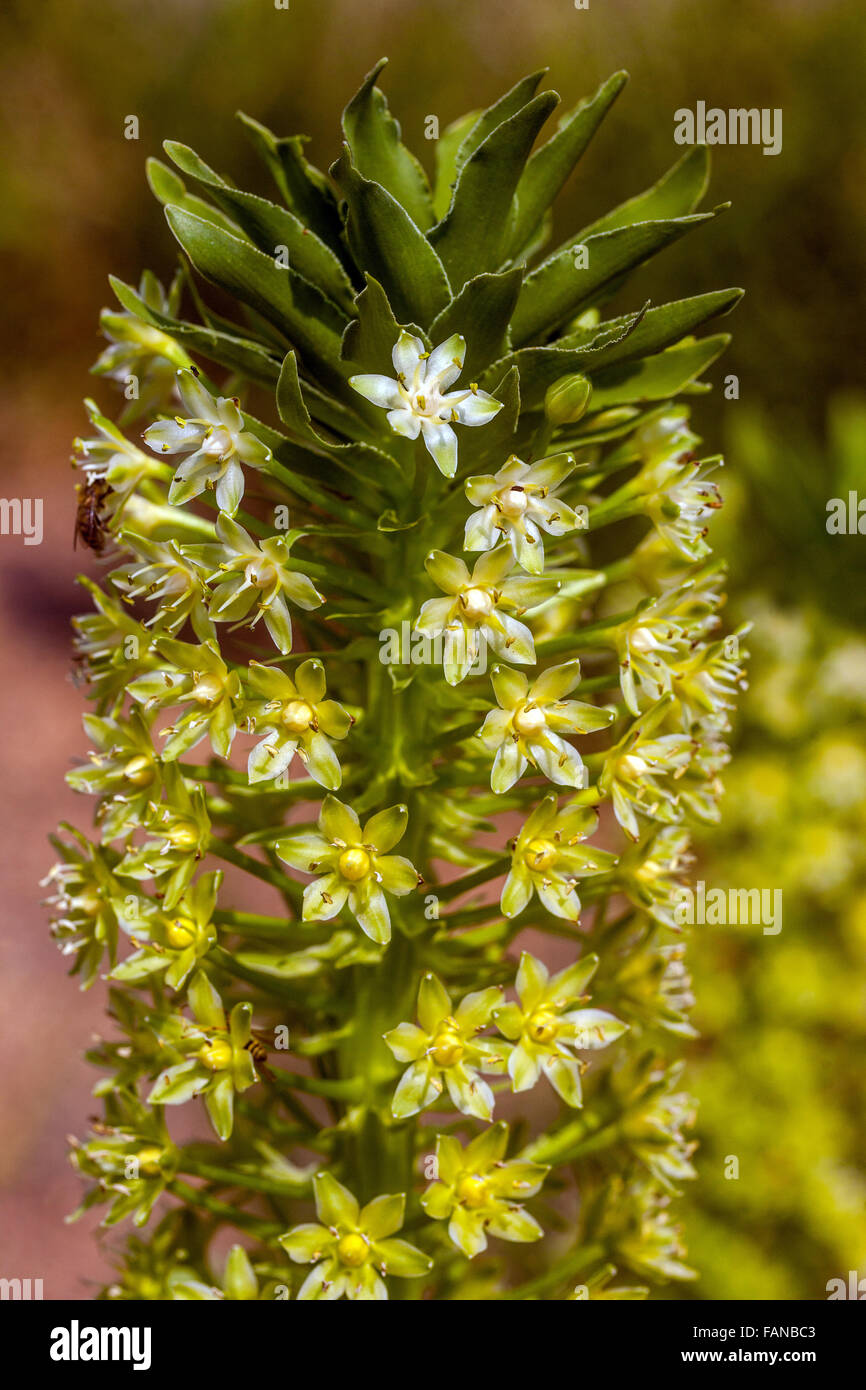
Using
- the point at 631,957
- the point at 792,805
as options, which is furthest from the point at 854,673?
the point at 631,957

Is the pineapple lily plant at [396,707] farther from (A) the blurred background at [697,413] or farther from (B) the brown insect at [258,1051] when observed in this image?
(A) the blurred background at [697,413]

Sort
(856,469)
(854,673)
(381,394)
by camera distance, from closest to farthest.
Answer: (381,394), (854,673), (856,469)

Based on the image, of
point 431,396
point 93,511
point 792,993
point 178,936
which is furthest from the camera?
point 792,993

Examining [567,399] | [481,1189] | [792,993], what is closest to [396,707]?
[567,399]

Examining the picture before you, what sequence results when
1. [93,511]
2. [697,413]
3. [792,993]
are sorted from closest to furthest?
[93,511] < [792,993] < [697,413]

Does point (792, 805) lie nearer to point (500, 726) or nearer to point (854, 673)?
point (854, 673)

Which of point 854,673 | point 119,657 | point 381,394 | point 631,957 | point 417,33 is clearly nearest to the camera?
point 381,394

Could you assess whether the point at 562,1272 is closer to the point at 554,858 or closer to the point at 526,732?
the point at 554,858

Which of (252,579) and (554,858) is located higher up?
(252,579)
